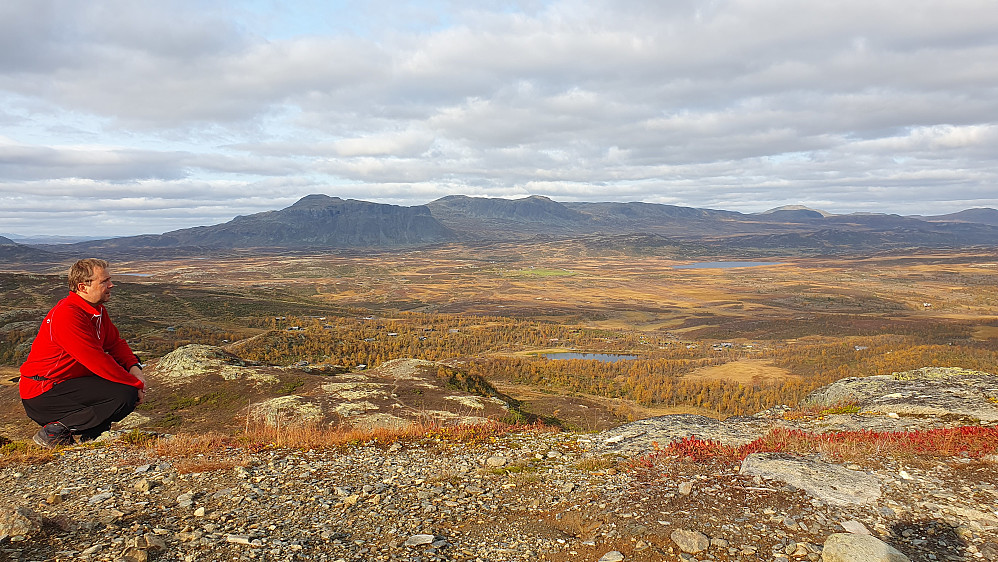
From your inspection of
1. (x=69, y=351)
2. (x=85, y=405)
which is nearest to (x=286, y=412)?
(x=85, y=405)

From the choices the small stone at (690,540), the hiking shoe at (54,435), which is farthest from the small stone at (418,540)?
the hiking shoe at (54,435)

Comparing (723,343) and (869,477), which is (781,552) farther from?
(723,343)

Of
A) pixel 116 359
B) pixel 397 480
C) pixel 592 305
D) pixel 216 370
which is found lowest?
pixel 592 305

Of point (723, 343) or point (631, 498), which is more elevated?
point (631, 498)

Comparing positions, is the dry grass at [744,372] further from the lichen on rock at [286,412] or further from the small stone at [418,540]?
the small stone at [418,540]

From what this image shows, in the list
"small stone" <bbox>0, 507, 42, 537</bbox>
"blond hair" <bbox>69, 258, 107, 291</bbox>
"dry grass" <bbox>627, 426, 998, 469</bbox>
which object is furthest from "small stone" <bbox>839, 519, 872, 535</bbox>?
"blond hair" <bbox>69, 258, 107, 291</bbox>

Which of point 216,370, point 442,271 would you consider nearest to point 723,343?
point 216,370
